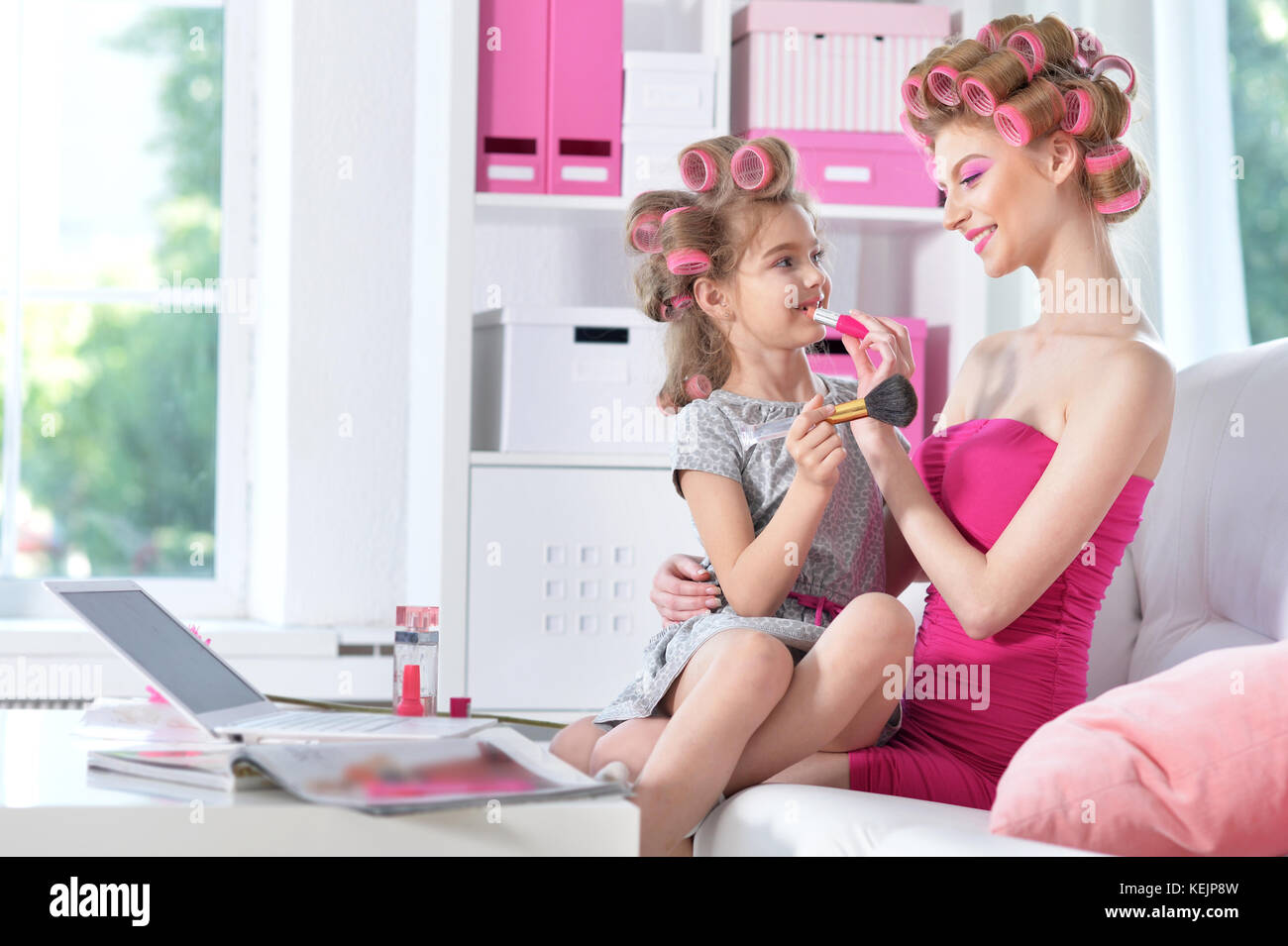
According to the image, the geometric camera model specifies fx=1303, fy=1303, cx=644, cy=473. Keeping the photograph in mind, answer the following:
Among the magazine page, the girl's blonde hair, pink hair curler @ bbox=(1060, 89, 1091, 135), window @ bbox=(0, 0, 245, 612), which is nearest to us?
the magazine page

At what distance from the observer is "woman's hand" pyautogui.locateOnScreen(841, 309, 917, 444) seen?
49.1 inches

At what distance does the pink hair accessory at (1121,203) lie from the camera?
4.26ft

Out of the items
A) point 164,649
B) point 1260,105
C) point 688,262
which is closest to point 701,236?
point 688,262

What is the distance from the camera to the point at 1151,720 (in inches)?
33.1

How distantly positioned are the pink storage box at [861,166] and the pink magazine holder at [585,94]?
9.1 inches

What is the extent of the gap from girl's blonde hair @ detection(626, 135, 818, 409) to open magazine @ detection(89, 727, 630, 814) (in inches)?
26.9

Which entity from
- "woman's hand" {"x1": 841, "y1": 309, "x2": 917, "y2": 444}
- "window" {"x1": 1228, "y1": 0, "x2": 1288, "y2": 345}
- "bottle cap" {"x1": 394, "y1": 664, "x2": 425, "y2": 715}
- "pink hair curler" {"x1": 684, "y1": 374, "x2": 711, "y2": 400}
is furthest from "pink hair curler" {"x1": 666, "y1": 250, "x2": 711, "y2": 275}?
"window" {"x1": 1228, "y1": 0, "x2": 1288, "y2": 345}

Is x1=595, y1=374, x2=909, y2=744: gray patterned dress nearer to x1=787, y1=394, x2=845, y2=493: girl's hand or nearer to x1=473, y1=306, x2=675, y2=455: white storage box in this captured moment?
x1=787, y1=394, x2=845, y2=493: girl's hand

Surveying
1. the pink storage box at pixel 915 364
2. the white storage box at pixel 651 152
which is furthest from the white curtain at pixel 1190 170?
the white storage box at pixel 651 152

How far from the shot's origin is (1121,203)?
1303 mm

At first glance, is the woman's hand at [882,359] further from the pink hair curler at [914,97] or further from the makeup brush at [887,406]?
the pink hair curler at [914,97]
